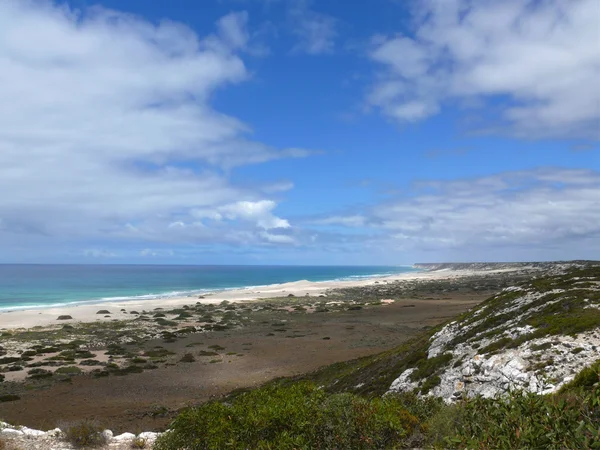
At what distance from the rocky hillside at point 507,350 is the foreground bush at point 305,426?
2.86m

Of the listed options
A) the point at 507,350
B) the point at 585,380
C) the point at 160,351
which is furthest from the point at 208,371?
the point at 585,380

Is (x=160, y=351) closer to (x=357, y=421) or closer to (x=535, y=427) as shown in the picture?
(x=357, y=421)

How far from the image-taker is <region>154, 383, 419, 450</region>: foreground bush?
7.79m

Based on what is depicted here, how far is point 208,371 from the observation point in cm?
3100

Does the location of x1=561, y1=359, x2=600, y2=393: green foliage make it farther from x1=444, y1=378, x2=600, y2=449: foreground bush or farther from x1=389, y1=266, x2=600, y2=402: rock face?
x1=444, y1=378, x2=600, y2=449: foreground bush

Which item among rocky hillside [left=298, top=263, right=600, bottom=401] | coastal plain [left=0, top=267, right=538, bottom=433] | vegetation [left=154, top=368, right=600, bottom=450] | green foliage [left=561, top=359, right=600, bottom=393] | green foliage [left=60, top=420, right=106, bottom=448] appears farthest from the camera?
coastal plain [left=0, top=267, right=538, bottom=433]

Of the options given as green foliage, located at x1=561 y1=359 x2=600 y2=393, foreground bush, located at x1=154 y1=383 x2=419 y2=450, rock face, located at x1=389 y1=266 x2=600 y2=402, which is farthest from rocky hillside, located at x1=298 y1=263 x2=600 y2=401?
foreground bush, located at x1=154 y1=383 x2=419 y2=450

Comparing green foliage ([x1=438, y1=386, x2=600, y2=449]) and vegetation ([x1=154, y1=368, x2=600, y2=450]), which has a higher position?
green foliage ([x1=438, y1=386, x2=600, y2=449])

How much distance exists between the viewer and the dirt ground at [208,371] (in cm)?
2117

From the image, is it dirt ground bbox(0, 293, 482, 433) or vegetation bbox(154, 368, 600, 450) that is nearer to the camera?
vegetation bbox(154, 368, 600, 450)

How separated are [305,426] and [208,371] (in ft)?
83.1

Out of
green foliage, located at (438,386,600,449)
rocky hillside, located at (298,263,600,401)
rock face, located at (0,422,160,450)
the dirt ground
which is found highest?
green foliage, located at (438,386,600,449)

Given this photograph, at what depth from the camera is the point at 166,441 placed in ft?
30.6

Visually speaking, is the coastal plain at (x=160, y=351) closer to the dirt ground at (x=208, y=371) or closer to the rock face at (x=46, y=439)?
the dirt ground at (x=208, y=371)
